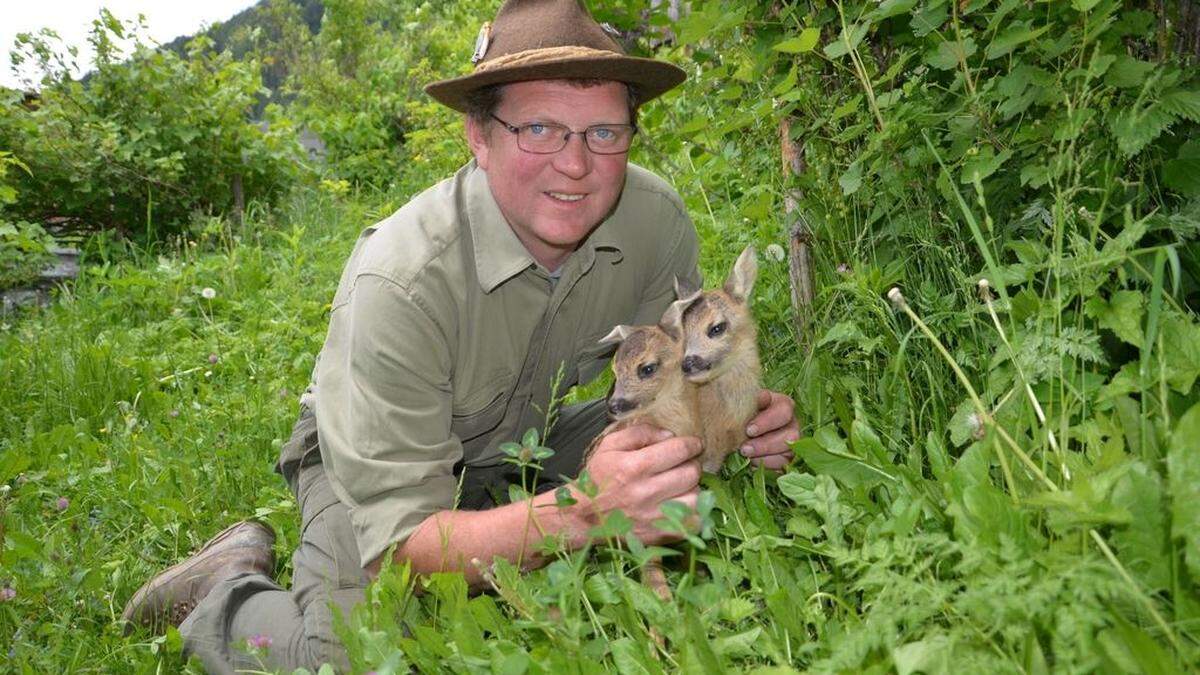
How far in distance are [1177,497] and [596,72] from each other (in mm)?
2315

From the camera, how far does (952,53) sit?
3.27 metres

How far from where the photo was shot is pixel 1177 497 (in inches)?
86.7

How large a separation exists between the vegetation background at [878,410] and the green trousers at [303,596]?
18 cm

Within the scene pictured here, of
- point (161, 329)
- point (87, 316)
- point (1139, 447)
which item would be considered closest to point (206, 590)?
point (1139, 447)

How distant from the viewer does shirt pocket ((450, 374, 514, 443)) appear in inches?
162

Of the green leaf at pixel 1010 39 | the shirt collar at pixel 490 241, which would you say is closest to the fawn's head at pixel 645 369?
the shirt collar at pixel 490 241

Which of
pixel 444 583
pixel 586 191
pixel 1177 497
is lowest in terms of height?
pixel 444 583

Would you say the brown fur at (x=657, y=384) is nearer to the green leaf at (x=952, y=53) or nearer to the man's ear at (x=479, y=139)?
the man's ear at (x=479, y=139)

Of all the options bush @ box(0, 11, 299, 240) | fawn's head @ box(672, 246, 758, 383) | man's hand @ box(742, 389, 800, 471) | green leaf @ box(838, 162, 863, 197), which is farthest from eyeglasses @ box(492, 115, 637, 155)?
bush @ box(0, 11, 299, 240)

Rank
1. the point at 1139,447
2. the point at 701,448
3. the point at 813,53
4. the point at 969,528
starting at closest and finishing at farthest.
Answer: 1. the point at 969,528
2. the point at 1139,447
3. the point at 701,448
4. the point at 813,53

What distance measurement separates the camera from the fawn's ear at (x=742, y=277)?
3.74 metres

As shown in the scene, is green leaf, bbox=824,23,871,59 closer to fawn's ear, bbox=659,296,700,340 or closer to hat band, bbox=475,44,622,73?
hat band, bbox=475,44,622,73

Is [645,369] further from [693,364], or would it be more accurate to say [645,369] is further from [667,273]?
[667,273]

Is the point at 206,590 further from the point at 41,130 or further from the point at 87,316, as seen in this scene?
the point at 41,130
